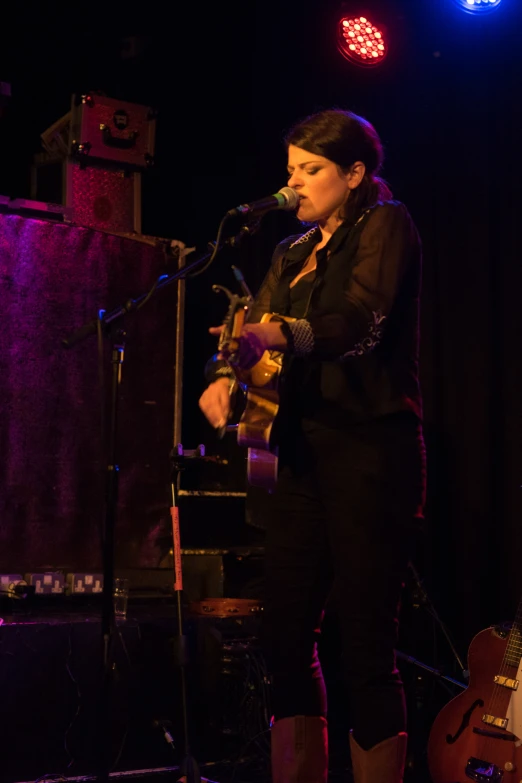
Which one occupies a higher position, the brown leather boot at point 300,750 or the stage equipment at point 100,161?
the stage equipment at point 100,161

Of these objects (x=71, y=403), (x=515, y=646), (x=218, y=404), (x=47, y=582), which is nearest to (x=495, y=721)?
(x=515, y=646)

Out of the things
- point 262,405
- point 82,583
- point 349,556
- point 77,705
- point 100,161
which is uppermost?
point 100,161

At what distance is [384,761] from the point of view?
2.13m

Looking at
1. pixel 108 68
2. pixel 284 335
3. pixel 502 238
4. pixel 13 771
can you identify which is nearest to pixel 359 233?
pixel 284 335

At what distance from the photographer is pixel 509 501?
4.26 m

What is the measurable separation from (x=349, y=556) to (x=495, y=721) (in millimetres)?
1667

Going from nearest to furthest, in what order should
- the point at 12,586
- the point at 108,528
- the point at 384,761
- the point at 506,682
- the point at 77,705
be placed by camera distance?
the point at 384,761 → the point at 108,528 → the point at 506,682 → the point at 77,705 → the point at 12,586

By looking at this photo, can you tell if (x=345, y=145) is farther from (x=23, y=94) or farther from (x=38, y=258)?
(x=23, y=94)

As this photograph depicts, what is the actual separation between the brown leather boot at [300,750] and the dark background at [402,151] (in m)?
2.13

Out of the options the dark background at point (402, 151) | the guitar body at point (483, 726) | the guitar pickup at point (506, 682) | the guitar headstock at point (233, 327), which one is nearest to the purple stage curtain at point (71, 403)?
the dark background at point (402, 151)

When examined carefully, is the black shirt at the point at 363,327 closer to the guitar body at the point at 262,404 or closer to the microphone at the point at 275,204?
the guitar body at the point at 262,404

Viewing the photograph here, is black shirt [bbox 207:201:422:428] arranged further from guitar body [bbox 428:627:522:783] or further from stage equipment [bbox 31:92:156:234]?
stage equipment [bbox 31:92:156:234]

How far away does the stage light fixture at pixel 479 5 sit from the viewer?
177 inches

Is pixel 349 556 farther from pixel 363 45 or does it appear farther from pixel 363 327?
pixel 363 45
